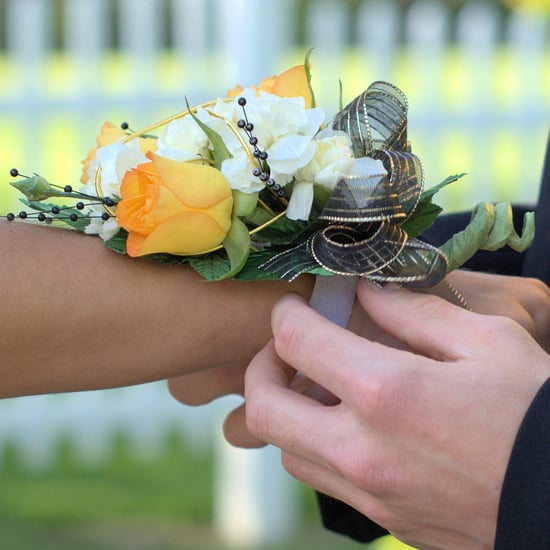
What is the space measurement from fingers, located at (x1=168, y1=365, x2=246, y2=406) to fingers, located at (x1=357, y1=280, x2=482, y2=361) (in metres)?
0.40

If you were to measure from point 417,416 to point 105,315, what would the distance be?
0.45 meters

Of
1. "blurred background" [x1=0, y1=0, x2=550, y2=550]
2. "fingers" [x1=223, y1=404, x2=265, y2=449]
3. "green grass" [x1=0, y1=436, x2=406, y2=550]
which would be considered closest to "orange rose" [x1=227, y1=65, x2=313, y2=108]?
"fingers" [x1=223, y1=404, x2=265, y2=449]

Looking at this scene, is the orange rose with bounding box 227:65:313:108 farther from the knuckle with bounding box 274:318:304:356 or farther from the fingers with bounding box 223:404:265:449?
the fingers with bounding box 223:404:265:449

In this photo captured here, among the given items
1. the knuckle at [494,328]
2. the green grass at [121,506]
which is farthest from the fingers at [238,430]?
the green grass at [121,506]

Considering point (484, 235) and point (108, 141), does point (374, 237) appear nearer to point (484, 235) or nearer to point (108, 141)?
point (484, 235)

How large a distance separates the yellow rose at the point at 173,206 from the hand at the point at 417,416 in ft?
0.54

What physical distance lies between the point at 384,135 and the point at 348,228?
6.2 inches

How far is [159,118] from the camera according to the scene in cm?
446

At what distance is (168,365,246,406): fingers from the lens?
1.49 metres

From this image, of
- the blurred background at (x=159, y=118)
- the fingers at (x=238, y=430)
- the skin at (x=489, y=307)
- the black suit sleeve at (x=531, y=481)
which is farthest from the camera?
the blurred background at (x=159, y=118)

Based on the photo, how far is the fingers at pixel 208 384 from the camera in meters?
1.49

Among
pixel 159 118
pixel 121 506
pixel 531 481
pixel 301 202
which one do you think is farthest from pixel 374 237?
pixel 159 118

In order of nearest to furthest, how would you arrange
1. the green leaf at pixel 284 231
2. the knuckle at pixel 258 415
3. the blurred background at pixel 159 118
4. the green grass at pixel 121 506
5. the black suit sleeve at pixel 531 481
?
the black suit sleeve at pixel 531 481 < the knuckle at pixel 258 415 < the green leaf at pixel 284 231 < the green grass at pixel 121 506 < the blurred background at pixel 159 118

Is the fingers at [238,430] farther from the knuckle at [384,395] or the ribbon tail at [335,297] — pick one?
the knuckle at [384,395]
